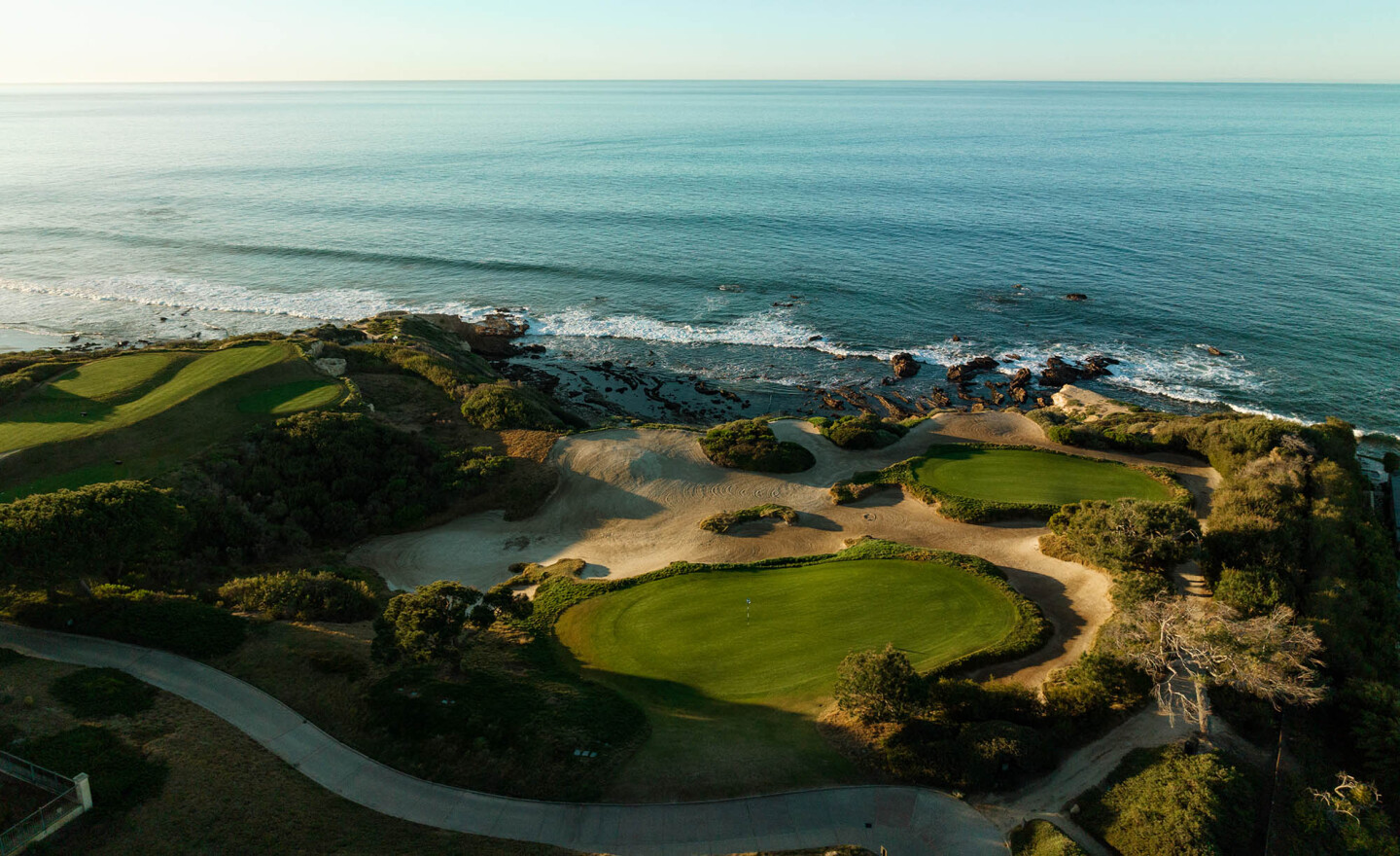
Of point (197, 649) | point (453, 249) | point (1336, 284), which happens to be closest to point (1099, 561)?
point (197, 649)

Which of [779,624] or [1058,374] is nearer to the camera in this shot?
[779,624]

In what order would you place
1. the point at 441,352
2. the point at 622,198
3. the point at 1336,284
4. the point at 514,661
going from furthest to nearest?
the point at 622,198, the point at 1336,284, the point at 441,352, the point at 514,661

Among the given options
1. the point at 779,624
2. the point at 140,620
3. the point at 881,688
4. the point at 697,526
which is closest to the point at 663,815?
the point at 881,688

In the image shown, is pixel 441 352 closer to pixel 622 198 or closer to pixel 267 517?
pixel 267 517

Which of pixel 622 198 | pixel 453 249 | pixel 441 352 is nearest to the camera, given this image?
pixel 441 352

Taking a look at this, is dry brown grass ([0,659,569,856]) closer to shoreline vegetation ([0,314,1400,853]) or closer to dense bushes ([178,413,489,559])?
shoreline vegetation ([0,314,1400,853])

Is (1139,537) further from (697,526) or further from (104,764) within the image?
(104,764)
